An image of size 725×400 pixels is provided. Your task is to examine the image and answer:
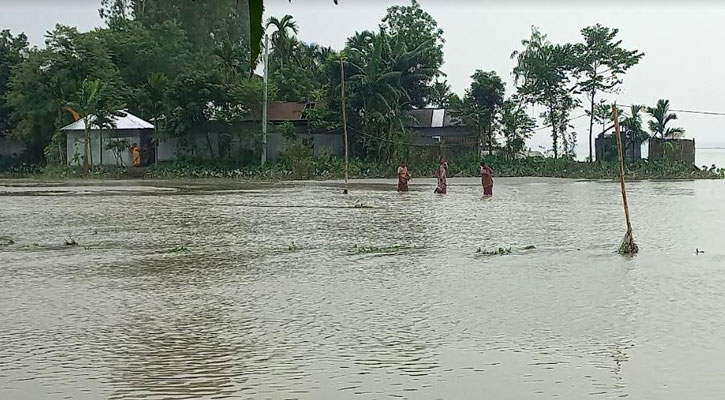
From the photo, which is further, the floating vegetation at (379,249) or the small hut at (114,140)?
the small hut at (114,140)

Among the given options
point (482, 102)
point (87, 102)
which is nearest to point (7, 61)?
point (87, 102)

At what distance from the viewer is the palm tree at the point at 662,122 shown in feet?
115

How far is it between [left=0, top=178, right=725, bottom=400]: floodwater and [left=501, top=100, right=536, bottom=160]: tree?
18.7 meters

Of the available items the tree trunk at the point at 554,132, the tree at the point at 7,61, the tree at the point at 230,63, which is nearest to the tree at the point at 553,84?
the tree trunk at the point at 554,132

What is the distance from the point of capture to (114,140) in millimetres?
35219

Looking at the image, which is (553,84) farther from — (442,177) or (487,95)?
(442,177)

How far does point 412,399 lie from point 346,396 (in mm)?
429

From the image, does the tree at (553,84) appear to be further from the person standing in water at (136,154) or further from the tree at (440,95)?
the person standing in water at (136,154)

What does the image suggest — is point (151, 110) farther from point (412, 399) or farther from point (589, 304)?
point (412, 399)

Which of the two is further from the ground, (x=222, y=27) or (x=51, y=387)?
(x=222, y=27)

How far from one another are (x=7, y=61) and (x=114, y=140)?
7240 mm

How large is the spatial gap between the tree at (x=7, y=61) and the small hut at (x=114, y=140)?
12.0ft

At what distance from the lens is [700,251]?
12.4 m

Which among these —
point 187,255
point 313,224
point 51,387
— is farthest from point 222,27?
point 51,387
